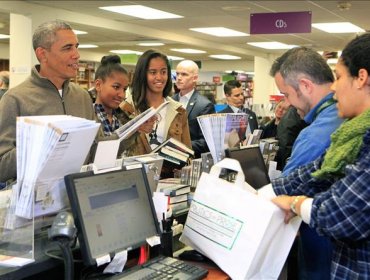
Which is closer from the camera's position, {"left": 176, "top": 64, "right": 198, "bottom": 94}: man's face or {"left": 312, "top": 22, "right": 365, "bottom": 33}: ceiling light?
{"left": 176, "top": 64, "right": 198, "bottom": 94}: man's face

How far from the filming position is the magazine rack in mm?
1519

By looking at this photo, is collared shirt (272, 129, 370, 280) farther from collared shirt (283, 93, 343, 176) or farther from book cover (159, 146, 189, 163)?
book cover (159, 146, 189, 163)

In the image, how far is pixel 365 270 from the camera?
1615 millimetres

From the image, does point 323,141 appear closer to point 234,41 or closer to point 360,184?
point 360,184

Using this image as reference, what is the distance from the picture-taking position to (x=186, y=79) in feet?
14.0

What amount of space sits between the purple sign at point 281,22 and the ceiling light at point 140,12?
1464 mm

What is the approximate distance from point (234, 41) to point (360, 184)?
11.2 metres

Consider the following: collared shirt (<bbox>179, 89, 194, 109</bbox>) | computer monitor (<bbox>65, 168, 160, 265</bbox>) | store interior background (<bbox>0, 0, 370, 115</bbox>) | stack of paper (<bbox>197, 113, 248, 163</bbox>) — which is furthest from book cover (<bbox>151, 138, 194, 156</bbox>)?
store interior background (<bbox>0, 0, 370, 115</bbox>)

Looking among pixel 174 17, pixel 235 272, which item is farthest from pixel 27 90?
pixel 174 17

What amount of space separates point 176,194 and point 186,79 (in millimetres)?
2128

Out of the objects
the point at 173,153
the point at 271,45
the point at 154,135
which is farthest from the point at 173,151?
the point at 271,45

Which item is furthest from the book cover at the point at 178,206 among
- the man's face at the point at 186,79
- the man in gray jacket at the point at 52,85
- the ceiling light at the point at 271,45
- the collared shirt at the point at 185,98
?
the ceiling light at the point at 271,45

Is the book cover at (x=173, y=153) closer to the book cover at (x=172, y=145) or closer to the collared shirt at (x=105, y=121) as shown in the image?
the book cover at (x=172, y=145)

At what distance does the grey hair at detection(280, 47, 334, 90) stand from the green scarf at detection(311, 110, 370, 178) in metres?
0.63
